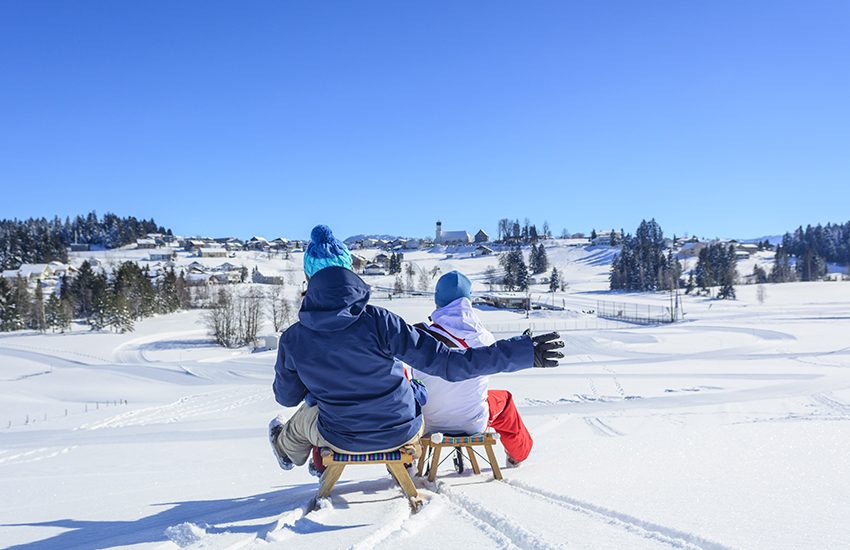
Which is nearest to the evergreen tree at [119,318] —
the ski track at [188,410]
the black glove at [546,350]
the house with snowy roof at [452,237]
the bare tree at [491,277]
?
the ski track at [188,410]

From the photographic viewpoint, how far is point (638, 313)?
178 feet

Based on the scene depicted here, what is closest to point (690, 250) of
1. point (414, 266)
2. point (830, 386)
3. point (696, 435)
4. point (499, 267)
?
point (499, 267)

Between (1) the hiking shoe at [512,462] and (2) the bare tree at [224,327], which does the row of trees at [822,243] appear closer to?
(2) the bare tree at [224,327]

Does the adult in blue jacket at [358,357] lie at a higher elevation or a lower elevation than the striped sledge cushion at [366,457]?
higher

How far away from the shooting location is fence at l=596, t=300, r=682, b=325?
47.8m

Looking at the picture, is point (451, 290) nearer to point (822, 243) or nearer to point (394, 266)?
point (394, 266)

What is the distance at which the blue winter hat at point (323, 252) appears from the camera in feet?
9.19

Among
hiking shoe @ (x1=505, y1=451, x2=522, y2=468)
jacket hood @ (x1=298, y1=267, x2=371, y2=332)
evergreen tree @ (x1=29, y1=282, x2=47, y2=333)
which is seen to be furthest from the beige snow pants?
evergreen tree @ (x1=29, y1=282, x2=47, y2=333)

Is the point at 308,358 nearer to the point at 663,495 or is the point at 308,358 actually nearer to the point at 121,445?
the point at 663,495

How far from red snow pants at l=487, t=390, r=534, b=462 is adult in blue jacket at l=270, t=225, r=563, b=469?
122 centimetres

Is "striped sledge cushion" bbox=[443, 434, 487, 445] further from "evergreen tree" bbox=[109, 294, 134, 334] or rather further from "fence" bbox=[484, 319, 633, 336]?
"evergreen tree" bbox=[109, 294, 134, 334]

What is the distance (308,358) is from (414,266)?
324 ft

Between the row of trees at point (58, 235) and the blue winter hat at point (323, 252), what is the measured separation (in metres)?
108

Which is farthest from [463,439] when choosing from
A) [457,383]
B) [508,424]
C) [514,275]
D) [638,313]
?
[514,275]
